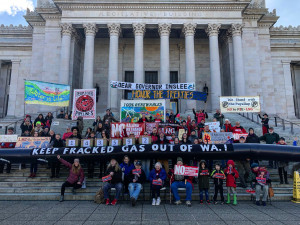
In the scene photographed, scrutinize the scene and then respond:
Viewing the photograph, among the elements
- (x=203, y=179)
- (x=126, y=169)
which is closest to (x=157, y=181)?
(x=126, y=169)

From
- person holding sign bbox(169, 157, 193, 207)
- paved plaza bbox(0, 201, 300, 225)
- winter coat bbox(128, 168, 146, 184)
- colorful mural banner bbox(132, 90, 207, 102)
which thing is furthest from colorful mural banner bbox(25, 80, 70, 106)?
person holding sign bbox(169, 157, 193, 207)

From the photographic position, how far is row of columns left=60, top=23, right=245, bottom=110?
23812 mm

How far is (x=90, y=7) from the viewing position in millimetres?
24969

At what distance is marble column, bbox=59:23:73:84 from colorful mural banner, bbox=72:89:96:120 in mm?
7445

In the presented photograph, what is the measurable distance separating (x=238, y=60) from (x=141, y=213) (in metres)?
21.1

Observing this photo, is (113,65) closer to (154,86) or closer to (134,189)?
(154,86)

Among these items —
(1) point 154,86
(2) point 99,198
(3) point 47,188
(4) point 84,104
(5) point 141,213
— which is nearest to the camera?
(5) point 141,213

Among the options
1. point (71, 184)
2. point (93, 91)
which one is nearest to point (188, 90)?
point (93, 91)

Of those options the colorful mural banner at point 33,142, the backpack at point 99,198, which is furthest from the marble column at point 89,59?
the backpack at point 99,198

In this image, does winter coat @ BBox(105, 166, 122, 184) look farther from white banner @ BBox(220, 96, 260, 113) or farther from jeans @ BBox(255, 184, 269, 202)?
white banner @ BBox(220, 96, 260, 113)

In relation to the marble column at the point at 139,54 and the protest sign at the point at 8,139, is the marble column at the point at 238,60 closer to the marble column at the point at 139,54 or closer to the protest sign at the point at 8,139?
the marble column at the point at 139,54

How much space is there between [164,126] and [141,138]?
415cm

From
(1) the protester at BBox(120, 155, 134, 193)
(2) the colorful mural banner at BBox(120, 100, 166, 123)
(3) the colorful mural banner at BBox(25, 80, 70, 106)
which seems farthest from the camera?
(2) the colorful mural banner at BBox(120, 100, 166, 123)

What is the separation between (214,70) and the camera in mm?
24156
